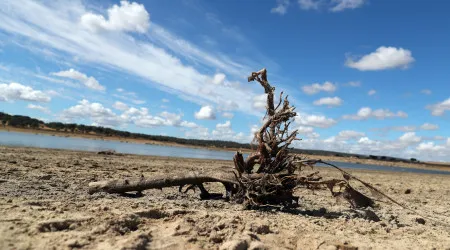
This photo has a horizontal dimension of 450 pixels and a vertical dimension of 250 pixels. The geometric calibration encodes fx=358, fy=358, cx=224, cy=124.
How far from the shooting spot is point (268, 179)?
6.77 metres

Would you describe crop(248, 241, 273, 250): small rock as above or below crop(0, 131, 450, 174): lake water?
below

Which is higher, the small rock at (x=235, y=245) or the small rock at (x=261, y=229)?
the small rock at (x=261, y=229)

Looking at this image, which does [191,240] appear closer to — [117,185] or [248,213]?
[248,213]

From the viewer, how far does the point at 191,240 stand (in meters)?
4.42

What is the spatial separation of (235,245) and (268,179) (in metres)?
2.61

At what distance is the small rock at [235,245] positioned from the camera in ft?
14.0

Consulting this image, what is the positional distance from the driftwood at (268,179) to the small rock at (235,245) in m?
2.07

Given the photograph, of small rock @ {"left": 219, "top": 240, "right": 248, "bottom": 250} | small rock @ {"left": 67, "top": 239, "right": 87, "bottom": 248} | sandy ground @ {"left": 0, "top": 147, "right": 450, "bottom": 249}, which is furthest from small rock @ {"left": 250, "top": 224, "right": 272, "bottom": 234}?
small rock @ {"left": 67, "top": 239, "right": 87, "bottom": 248}

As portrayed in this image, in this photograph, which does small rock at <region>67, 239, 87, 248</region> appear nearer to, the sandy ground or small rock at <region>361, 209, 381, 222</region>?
the sandy ground

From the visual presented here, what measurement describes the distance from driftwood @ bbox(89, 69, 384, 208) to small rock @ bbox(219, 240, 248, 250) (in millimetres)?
2074

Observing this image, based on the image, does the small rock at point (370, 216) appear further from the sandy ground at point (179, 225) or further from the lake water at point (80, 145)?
the lake water at point (80, 145)

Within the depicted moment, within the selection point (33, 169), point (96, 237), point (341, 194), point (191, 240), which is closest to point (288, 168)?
point (341, 194)

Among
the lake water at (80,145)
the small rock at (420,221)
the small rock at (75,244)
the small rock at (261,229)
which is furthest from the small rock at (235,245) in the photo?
the lake water at (80,145)

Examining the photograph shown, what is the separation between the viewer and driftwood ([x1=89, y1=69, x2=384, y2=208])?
22.2 ft
